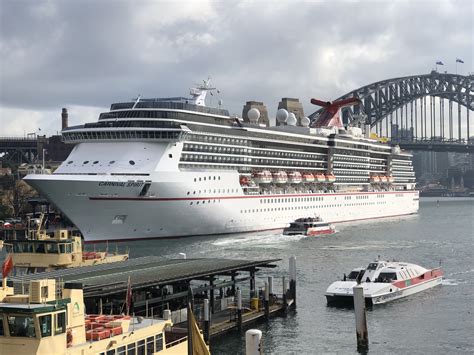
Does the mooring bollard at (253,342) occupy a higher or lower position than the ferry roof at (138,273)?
lower

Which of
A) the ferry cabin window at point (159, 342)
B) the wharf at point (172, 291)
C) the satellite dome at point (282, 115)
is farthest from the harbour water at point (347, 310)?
the satellite dome at point (282, 115)

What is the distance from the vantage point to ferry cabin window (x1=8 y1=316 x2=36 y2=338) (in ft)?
54.9

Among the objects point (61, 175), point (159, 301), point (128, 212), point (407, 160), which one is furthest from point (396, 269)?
point (407, 160)

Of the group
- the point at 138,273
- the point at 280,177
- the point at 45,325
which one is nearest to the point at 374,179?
the point at 280,177

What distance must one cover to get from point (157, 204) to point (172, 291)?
109 ft

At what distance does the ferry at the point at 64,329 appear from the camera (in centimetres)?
1672

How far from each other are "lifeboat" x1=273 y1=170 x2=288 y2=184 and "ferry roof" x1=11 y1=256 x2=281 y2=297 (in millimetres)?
47818

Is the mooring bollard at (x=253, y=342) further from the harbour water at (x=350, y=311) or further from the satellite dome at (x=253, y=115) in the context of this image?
the satellite dome at (x=253, y=115)

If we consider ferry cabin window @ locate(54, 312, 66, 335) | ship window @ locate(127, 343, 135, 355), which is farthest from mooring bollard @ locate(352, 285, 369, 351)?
ferry cabin window @ locate(54, 312, 66, 335)

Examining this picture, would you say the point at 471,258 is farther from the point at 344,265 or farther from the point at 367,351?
the point at 367,351

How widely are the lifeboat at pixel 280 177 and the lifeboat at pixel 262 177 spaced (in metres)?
2.50

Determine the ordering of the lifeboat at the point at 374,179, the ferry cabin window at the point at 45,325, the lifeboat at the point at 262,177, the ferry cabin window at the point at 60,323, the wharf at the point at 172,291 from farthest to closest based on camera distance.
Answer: the lifeboat at the point at 374,179, the lifeboat at the point at 262,177, the wharf at the point at 172,291, the ferry cabin window at the point at 60,323, the ferry cabin window at the point at 45,325

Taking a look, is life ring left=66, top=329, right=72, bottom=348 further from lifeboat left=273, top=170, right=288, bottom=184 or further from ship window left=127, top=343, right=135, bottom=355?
lifeboat left=273, top=170, right=288, bottom=184

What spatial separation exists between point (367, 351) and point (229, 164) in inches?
2001
